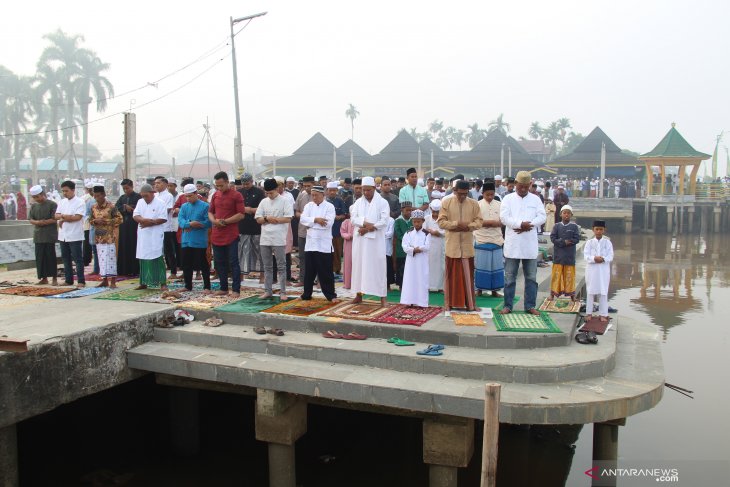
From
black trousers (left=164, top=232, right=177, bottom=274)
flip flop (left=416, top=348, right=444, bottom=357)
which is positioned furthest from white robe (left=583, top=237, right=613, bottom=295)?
black trousers (left=164, top=232, right=177, bottom=274)

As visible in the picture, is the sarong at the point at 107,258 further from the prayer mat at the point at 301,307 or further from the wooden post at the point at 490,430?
the wooden post at the point at 490,430

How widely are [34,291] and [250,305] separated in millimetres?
3639

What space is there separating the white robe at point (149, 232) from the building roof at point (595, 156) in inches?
1364

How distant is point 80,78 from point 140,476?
49.7m

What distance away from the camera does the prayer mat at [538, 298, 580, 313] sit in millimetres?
7555

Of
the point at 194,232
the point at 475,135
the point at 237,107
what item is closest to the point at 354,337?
the point at 194,232

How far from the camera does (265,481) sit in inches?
297

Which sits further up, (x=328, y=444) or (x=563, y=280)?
(x=563, y=280)

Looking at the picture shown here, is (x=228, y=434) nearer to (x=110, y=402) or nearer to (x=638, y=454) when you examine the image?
(x=110, y=402)

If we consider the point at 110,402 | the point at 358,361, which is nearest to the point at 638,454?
the point at 358,361

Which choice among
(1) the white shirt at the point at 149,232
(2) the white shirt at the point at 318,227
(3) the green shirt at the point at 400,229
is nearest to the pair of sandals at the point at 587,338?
(3) the green shirt at the point at 400,229

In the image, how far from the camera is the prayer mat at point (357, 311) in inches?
278

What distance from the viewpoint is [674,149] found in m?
32.8

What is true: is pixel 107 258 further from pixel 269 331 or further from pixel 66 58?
pixel 66 58
